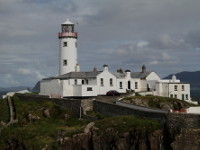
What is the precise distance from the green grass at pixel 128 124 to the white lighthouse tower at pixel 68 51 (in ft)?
90.1

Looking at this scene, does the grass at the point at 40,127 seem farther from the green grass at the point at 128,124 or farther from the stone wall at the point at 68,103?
the green grass at the point at 128,124

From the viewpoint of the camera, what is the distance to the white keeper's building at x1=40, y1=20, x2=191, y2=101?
6819 centimetres

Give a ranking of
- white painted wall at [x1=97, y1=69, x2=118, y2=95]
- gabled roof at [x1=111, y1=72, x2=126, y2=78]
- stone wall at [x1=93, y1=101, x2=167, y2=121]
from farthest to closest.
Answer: gabled roof at [x1=111, y1=72, x2=126, y2=78] → white painted wall at [x1=97, y1=69, x2=118, y2=95] → stone wall at [x1=93, y1=101, x2=167, y2=121]

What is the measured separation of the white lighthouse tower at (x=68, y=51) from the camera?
76.1 meters

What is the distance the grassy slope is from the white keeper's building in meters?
6.13

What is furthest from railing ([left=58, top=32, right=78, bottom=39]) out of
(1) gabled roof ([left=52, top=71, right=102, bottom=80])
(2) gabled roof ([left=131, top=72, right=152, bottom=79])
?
(2) gabled roof ([left=131, top=72, right=152, bottom=79])

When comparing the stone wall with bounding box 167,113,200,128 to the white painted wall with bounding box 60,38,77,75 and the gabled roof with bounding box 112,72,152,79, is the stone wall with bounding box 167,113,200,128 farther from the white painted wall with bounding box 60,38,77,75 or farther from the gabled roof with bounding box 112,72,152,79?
the white painted wall with bounding box 60,38,77,75

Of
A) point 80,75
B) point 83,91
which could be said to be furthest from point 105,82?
point 83,91

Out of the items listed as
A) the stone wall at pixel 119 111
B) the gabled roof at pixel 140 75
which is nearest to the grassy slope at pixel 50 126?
the stone wall at pixel 119 111

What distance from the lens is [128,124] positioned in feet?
156

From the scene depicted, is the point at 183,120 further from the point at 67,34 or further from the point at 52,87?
the point at 67,34

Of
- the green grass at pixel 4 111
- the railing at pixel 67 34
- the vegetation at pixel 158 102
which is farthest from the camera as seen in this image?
the railing at pixel 67 34

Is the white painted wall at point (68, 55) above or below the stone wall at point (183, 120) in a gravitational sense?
above

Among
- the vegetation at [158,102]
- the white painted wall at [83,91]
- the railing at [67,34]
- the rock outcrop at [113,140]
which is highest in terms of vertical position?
the railing at [67,34]
